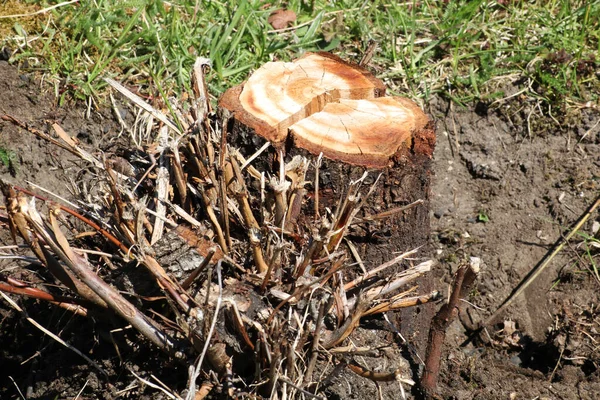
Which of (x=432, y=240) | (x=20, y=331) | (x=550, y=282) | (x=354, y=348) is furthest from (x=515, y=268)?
(x=20, y=331)

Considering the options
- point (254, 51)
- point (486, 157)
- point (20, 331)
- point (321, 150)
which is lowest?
point (20, 331)

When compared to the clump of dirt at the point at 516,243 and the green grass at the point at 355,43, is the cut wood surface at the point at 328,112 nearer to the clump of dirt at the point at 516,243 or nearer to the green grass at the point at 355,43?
the clump of dirt at the point at 516,243

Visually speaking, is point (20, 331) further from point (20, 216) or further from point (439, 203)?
point (439, 203)

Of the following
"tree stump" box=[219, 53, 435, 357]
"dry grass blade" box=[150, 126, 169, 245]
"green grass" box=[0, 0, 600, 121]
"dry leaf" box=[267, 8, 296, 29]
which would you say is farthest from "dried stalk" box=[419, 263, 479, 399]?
"dry leaf" box=[267, 8, 296, 29]

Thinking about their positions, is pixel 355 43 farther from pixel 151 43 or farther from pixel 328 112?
pixel 328 112

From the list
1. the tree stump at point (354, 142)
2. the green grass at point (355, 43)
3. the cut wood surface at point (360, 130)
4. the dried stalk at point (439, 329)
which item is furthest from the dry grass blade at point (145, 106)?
the dried stalk at point (439, 329)
